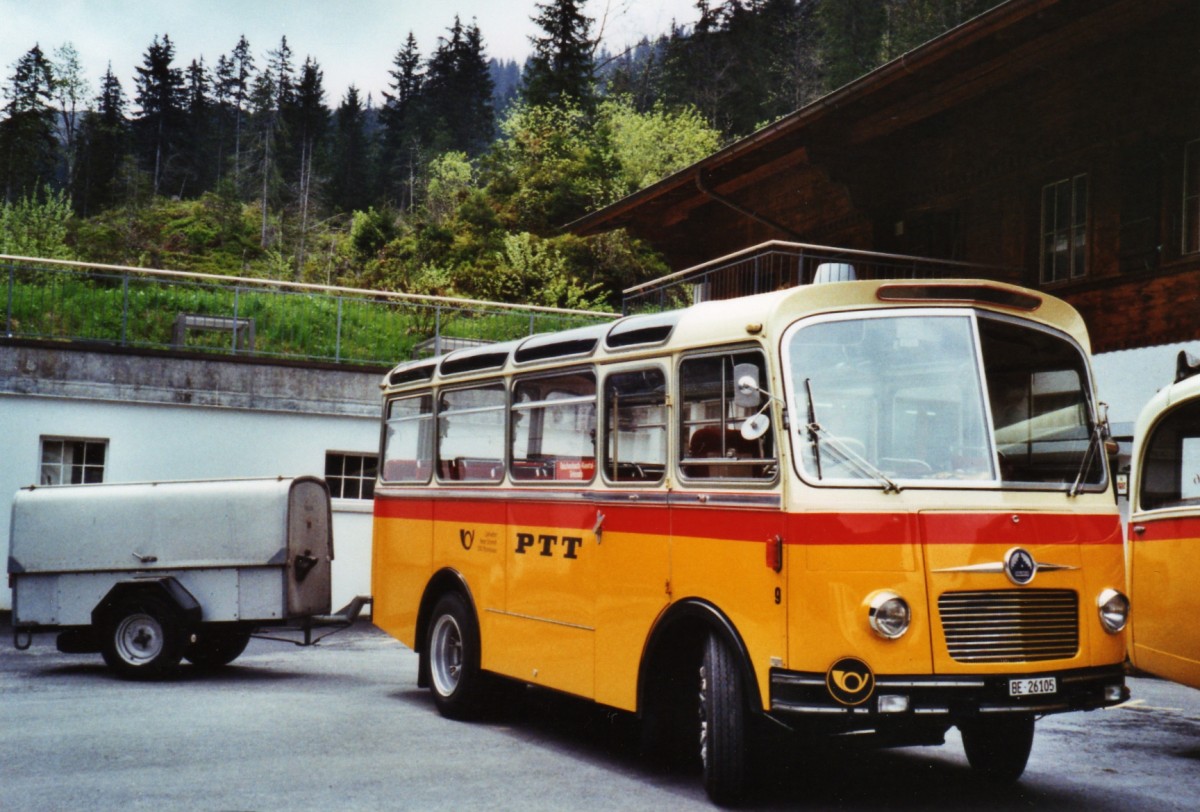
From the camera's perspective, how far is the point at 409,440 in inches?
469

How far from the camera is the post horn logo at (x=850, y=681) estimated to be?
644 cm

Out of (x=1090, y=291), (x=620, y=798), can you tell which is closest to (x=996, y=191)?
(x=1090, y=291)

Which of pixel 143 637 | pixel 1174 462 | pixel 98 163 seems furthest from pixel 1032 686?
pixel 98 163

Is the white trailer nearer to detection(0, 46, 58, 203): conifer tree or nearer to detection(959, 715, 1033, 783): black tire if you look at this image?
detection(959, 715, 1033, 783): black tire

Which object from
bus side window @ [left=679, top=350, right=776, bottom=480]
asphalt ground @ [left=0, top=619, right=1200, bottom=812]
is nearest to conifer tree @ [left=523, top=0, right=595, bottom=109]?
asphalt ground @ [left=0, top=619, right=1200, bottom=812]

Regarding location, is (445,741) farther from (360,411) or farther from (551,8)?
(551,8)

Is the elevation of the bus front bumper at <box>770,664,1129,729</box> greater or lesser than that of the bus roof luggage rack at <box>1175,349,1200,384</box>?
lesser

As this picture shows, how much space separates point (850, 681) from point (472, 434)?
16.2ft

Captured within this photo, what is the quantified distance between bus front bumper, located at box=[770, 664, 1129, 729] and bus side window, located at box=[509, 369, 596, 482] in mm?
2590

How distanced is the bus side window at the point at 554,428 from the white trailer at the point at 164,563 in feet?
12.4

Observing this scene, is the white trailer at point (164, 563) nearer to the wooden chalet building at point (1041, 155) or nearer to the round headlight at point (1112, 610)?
the round headlight at point (1112, 610)

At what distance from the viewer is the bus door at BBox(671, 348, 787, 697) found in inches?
267

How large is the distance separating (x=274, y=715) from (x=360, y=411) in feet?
33.7

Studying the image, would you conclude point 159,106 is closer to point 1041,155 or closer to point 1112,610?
point 1041,155
